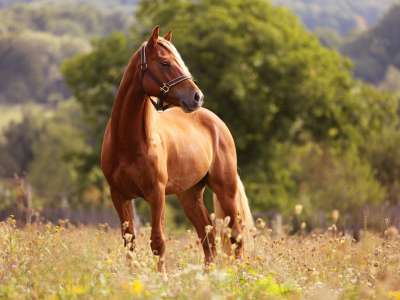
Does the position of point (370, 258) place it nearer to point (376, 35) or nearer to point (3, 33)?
point (376, 35)

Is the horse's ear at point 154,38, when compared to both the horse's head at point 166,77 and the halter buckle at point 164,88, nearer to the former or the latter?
the horse's head at point 166,77

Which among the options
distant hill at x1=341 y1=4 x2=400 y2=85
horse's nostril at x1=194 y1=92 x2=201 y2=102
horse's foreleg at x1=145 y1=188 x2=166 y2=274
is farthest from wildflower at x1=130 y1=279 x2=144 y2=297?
distant hill at x1=341 y1=4 x2=400 y2=85

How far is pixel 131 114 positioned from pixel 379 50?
15538 centimetres

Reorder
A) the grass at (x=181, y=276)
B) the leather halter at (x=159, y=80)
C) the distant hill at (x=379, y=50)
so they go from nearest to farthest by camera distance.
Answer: the grass at (x=181, y=276)
the leather halter at (x=159, y=80)
the distant hill at (x=379, y=50)

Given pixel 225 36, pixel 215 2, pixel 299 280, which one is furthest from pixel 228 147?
pixel 215 2

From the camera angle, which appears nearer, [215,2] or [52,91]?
[215,2]

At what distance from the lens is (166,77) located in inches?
326

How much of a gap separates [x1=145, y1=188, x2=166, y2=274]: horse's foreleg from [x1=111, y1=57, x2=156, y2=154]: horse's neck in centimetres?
48

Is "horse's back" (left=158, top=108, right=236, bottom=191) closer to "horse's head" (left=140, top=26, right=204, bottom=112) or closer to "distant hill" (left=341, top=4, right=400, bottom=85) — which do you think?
"horse's head" (left=140, top=26, right=204, bottom=112)

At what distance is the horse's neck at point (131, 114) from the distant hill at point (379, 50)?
150028 mm

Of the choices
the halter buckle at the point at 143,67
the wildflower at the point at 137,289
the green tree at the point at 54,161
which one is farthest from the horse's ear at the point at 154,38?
the green tree at the point at 54,161

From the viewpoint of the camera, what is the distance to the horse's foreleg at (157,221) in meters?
8.23

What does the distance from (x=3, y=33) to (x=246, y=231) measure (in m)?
184

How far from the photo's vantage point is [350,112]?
3781cm
